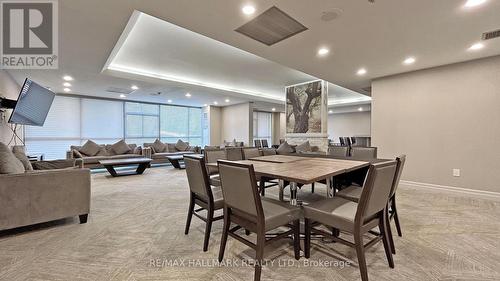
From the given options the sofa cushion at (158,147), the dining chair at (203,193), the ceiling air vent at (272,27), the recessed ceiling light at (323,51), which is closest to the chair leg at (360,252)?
the dining chair at (203,193)

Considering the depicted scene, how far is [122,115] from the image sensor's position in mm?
9094

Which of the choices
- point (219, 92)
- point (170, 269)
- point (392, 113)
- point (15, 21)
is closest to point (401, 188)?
point (392, 113)

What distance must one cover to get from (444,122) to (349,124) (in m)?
9.30

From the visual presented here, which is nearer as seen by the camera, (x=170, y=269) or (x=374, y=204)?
(x=374, y=204)

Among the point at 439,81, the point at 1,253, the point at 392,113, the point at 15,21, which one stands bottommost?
the point at 1,253

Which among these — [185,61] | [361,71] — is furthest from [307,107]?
[185,61]

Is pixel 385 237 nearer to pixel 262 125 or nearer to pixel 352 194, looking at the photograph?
pixel 352 194

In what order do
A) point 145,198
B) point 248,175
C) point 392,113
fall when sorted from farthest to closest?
point 392,113 → point 145,198 → point 248,175

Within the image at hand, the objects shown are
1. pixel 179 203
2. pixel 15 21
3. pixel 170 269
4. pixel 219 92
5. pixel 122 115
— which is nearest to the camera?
pixel 170 269

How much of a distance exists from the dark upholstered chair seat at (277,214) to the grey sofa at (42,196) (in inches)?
87.3

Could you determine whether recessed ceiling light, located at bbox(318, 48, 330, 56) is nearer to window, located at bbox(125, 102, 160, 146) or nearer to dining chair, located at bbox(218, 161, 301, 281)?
dining chair, located at bbox(218, 161, 301, 281)

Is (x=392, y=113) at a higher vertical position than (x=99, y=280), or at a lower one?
higher

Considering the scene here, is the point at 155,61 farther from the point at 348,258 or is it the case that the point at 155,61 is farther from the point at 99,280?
the point at 348,258

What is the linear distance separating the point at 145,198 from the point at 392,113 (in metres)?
5.41
